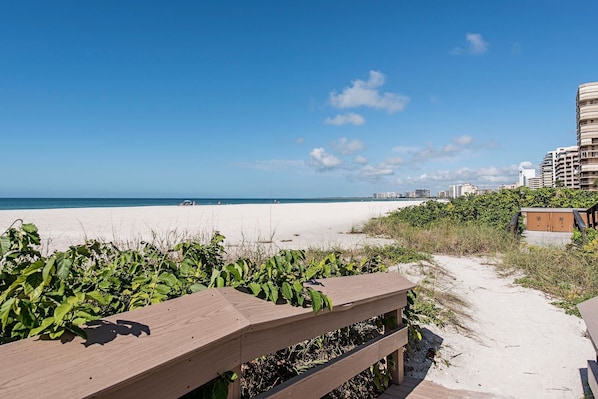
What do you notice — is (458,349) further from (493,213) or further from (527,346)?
(493,213)

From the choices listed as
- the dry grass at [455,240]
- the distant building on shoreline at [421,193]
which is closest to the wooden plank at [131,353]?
the dry grass at [455,240]

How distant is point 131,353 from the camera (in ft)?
3.67

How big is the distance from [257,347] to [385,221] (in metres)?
13.7

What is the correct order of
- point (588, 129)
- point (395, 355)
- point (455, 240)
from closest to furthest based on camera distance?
point (395, 355) < point (455, 240) < point (588, 129)

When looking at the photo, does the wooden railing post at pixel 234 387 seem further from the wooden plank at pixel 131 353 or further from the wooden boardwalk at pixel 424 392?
the wooden boardwalk at pixel 424 392

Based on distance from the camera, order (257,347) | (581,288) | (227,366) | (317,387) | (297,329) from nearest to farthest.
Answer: (227,366), (257,347), (297,329), (317,387), (581,288)

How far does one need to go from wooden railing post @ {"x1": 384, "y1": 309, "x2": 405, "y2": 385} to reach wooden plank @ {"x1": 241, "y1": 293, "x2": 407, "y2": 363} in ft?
0.85

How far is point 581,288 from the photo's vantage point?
5.88 m

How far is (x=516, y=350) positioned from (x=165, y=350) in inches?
163

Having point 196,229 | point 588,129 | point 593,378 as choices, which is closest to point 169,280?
point 593,378

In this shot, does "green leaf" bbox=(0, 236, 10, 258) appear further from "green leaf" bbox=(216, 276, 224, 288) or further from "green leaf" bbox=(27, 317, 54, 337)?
"green leaf" bbox=(216, 276, 224, 288)

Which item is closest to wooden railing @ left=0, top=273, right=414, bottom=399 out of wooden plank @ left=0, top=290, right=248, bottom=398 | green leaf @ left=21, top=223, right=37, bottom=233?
wooden plank @ left=0, top=290, right=248, bottom=398

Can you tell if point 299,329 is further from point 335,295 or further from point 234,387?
point 234,387

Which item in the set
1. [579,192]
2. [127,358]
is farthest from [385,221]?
[127,358]
